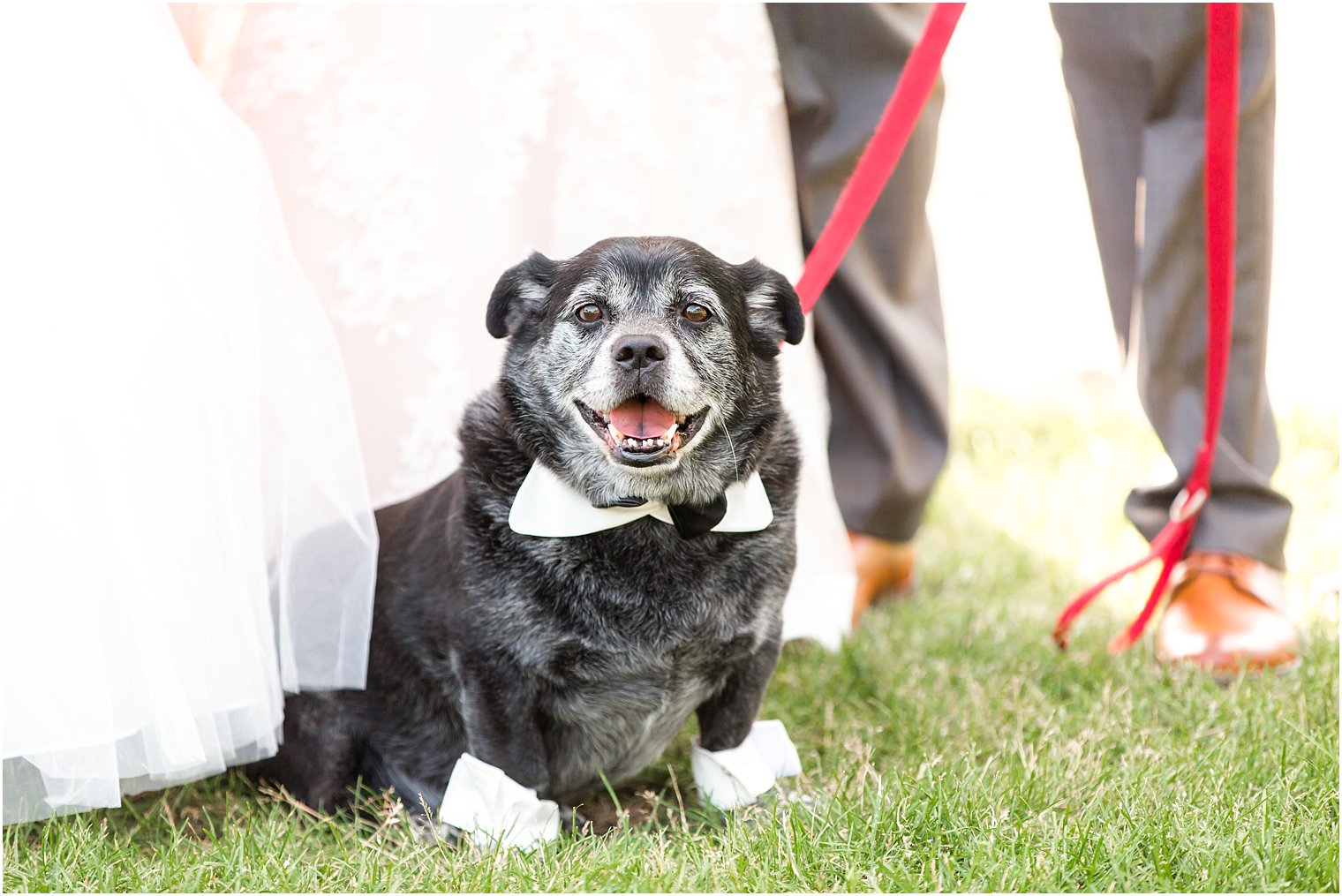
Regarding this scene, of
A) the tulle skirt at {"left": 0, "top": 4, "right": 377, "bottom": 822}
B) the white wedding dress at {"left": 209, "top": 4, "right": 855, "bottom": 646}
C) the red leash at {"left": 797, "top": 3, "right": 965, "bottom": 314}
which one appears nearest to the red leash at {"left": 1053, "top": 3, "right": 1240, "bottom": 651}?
the red leash at {"left": 797, "top": 3, "right": 965, "bottom": 314}

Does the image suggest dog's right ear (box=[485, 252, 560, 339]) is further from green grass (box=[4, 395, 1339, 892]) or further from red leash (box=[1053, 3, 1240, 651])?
red leash (box=[1053, 3, 1240, 651])

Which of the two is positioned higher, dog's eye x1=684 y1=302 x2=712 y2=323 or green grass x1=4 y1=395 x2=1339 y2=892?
dog's eye x1=684 y1=302 x2=712 y2=323

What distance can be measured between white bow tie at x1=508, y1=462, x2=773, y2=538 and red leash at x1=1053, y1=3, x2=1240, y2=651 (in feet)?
3.48

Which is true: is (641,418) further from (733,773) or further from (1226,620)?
(1226,620)

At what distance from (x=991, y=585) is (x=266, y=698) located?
219 centimetres

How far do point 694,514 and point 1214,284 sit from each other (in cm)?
134

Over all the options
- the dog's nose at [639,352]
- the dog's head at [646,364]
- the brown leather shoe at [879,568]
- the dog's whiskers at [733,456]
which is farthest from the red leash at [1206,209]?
the brown leather shoe at [879,568]

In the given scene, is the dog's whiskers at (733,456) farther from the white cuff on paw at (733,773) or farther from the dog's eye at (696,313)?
the white cuff on paw at (733,773)

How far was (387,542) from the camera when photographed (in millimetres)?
2242

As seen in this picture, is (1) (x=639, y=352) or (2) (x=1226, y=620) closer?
(1) (x=639, y=352)

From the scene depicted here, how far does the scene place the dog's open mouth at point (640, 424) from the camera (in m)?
1.82

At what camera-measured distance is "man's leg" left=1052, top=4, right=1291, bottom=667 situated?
2.58m

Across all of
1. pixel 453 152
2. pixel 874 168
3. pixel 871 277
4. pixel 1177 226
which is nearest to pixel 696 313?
pixel 874 168

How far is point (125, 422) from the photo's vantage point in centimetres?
181
